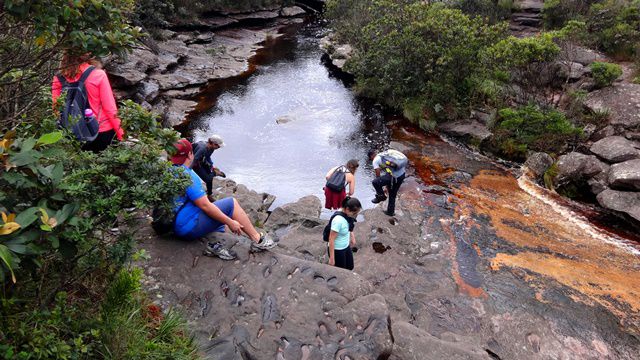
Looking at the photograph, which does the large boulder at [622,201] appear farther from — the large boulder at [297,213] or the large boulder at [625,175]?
the large boulder at [297,213]

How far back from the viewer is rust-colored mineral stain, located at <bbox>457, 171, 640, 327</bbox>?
26.2ft

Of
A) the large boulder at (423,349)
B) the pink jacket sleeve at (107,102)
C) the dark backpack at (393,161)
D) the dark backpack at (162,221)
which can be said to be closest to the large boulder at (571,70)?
the dark backpack at (393,161)

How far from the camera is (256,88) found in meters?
21.7

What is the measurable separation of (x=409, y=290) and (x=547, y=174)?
7.85 m

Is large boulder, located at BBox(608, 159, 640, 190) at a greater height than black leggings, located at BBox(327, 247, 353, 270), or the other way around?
black leggings, located at BBox(327, 247, 353, 270)

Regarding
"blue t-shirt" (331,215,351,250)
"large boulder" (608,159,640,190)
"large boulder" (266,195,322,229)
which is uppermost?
"blue t-shirt" (331,215,351,250)

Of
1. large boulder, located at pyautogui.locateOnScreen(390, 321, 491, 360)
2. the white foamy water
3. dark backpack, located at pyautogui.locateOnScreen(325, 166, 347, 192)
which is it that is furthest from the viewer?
the white foamy water

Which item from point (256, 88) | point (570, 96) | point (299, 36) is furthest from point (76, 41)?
point (299, 36)

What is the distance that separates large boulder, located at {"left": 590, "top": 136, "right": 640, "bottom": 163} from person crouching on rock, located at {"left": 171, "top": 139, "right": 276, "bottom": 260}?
11.9 metres

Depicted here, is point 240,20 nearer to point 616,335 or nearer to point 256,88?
point 256,88

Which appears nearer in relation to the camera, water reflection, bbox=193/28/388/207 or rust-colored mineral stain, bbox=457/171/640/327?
rust-colored mineral stain, bbox=457/171/640/327

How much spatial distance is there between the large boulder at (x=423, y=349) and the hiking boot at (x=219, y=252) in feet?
7.25

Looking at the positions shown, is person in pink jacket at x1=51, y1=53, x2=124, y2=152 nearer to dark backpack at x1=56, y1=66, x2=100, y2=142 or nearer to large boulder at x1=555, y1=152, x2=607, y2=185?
dark backpack at x1=56, y1=66, x2=100, y2=142

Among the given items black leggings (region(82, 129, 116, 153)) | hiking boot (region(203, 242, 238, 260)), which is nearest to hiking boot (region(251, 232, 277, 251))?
hiking boot (region(203, 242, 238, 260))
